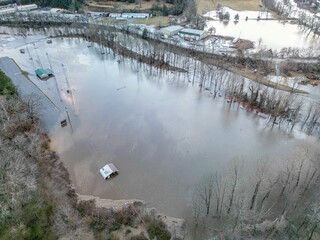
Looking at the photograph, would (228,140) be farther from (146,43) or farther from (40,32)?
(40,32)

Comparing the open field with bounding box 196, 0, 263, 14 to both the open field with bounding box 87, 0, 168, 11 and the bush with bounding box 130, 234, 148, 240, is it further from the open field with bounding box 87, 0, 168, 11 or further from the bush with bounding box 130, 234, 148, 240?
the bush with bounding box 130, 234, 148, 240

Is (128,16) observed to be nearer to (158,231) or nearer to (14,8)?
(14,8)

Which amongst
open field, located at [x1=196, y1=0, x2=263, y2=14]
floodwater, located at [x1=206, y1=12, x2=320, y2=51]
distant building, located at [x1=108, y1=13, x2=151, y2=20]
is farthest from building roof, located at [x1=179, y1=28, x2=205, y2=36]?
open field, located at [x1=196, y1=0, x2=263, y2=14]

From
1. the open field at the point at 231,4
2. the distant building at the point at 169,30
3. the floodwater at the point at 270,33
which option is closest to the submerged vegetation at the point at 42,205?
the distant building at the point at 169,30

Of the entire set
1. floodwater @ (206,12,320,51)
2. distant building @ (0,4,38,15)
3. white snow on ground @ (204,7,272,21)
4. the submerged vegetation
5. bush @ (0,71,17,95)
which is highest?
distant building @ (0,4,38,15)

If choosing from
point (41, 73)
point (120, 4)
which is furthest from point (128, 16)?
point (41, 73)

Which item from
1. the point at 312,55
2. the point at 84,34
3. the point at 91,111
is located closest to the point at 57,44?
the point at 84,34
